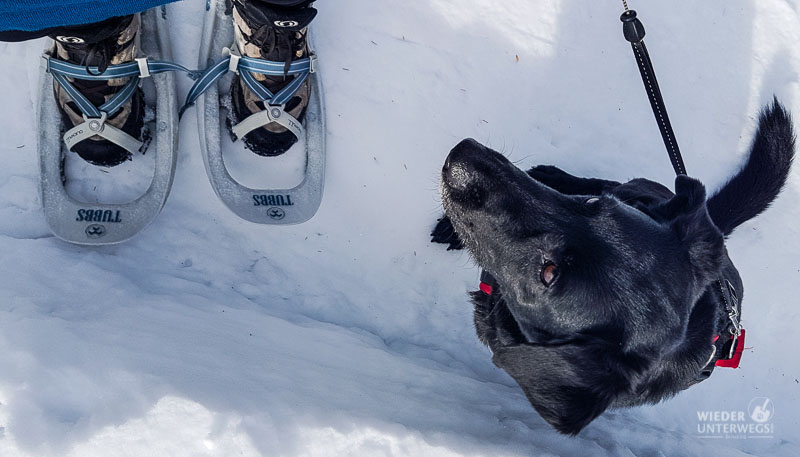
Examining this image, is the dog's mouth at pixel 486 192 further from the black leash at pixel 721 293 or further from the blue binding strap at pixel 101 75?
the blue binding strap at pixel 101 75

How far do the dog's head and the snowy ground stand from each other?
0.41 meters

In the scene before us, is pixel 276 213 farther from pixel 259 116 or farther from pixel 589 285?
pixel 589 285

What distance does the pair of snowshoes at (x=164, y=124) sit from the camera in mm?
2016

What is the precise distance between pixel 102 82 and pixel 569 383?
1899 mm

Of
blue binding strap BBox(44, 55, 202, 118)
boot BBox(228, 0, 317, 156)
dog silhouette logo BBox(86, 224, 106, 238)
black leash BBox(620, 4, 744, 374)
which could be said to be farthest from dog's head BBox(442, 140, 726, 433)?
dog silhouette logo BBox(86, 224, 106, 238)

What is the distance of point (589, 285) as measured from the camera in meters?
1.55

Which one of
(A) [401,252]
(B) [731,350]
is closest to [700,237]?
(B) [731,350]

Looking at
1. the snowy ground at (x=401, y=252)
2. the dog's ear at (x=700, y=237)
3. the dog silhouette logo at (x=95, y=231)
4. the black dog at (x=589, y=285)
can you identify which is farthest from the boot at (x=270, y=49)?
the dog's ear at (x=700, y=237)

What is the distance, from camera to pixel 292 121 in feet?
7.25

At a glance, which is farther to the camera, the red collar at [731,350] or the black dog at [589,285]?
the red collar at [731,350]

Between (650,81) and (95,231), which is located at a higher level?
(650,81)

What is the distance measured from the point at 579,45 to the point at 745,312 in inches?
59.2

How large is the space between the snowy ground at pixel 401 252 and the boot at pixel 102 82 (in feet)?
0.76

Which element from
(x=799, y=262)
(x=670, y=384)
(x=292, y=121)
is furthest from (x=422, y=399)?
(x=799, y=262)
